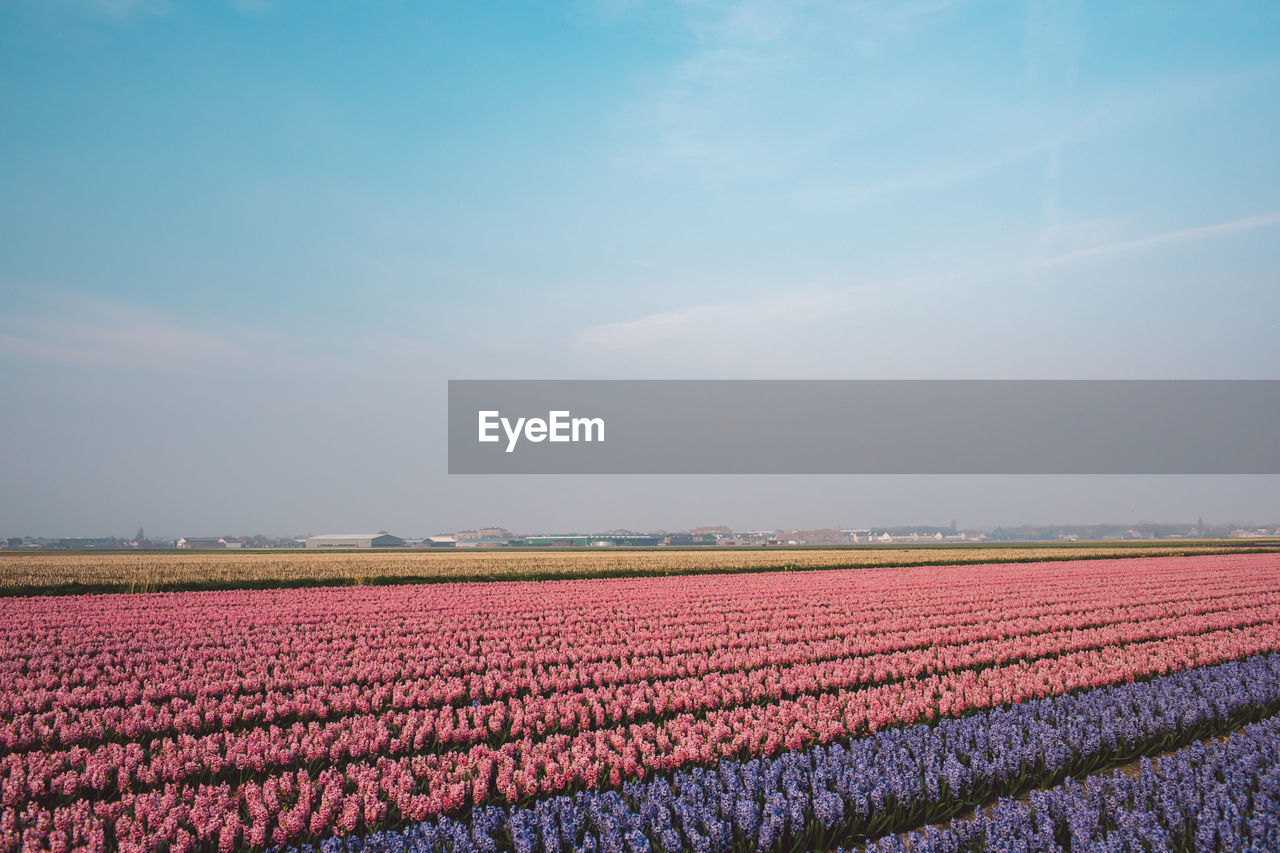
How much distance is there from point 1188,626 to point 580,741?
58.2 feet

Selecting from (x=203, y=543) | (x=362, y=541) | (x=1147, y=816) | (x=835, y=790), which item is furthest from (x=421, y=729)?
(x=203, y=543)

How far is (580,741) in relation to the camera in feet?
26.5

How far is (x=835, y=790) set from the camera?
6859 mm

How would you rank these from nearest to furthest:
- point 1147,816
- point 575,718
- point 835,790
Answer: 1. point 1147,816
2. point 835,790
3. point 575,718

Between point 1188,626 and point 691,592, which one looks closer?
point 1188,626

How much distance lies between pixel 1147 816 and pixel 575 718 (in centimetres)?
646

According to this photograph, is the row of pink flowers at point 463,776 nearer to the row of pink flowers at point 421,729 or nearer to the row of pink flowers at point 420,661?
the row of pink flowers at point 421,729

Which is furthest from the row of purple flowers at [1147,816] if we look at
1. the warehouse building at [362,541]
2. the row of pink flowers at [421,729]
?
the warehouse building at [362,541]

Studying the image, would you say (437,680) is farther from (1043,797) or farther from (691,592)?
(691,592)

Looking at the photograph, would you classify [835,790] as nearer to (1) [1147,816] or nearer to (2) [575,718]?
(1) [1147,816]

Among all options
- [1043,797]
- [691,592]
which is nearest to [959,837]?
[1043,797]

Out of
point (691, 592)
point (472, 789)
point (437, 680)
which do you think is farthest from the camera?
point (691, 592)

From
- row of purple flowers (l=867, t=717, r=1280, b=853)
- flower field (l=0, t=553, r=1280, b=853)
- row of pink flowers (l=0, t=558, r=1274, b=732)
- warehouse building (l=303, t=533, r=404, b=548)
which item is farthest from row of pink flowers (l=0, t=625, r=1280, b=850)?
warehouse building (l=303, t=533, r=404, b=548)

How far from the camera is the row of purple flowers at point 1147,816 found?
5.54m
